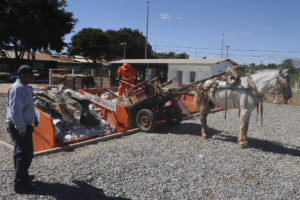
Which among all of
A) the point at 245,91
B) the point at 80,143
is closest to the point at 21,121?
the point at 80,143

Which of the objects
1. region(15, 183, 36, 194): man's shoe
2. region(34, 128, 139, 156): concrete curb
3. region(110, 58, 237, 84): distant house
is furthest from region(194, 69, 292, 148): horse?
region(110, 58, 237, 84): distant house

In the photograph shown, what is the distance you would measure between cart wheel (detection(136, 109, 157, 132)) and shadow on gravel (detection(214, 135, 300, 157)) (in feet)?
6.23

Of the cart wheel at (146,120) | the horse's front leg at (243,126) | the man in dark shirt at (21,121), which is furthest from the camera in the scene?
the cart wheel at (146,120)

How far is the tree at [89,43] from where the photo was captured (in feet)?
161

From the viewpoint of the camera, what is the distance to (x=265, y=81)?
5.61 metres

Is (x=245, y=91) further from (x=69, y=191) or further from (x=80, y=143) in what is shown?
(x=69, y=191)

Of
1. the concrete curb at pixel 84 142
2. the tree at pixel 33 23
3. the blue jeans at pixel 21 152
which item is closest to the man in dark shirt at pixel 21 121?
the blue jeans at pixel 21 152

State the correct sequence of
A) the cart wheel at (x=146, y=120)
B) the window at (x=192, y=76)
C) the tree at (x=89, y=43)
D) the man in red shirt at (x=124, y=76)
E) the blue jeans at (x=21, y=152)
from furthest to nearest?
the tree at (x=89, y=43) < the window at (x=192, y=76) < the man in red shirt at (x=124, y=76) < the cart wheel at (x=146, y=120) < the blue jeans at (x=21, y=152)

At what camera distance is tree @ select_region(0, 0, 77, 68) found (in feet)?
84.1

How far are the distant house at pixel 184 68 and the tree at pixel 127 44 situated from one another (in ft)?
87.9

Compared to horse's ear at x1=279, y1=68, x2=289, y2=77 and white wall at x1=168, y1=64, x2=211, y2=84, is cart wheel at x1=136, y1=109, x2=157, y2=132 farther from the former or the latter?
white wall at x1=168, y1=64, x2=211, y2=84

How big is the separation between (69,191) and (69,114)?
3168 millimetres

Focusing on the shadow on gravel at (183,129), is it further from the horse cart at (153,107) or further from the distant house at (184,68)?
the distant house at (184,68)

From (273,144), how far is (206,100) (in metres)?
2.12
